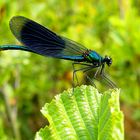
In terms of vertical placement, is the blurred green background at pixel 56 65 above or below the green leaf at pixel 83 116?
above

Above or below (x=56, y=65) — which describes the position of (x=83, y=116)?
below

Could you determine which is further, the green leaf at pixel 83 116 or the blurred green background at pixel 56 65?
the blurred green background at pixel 56 65

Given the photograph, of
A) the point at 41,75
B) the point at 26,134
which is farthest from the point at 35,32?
the point at 26,134

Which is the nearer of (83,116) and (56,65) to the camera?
(83,116)
